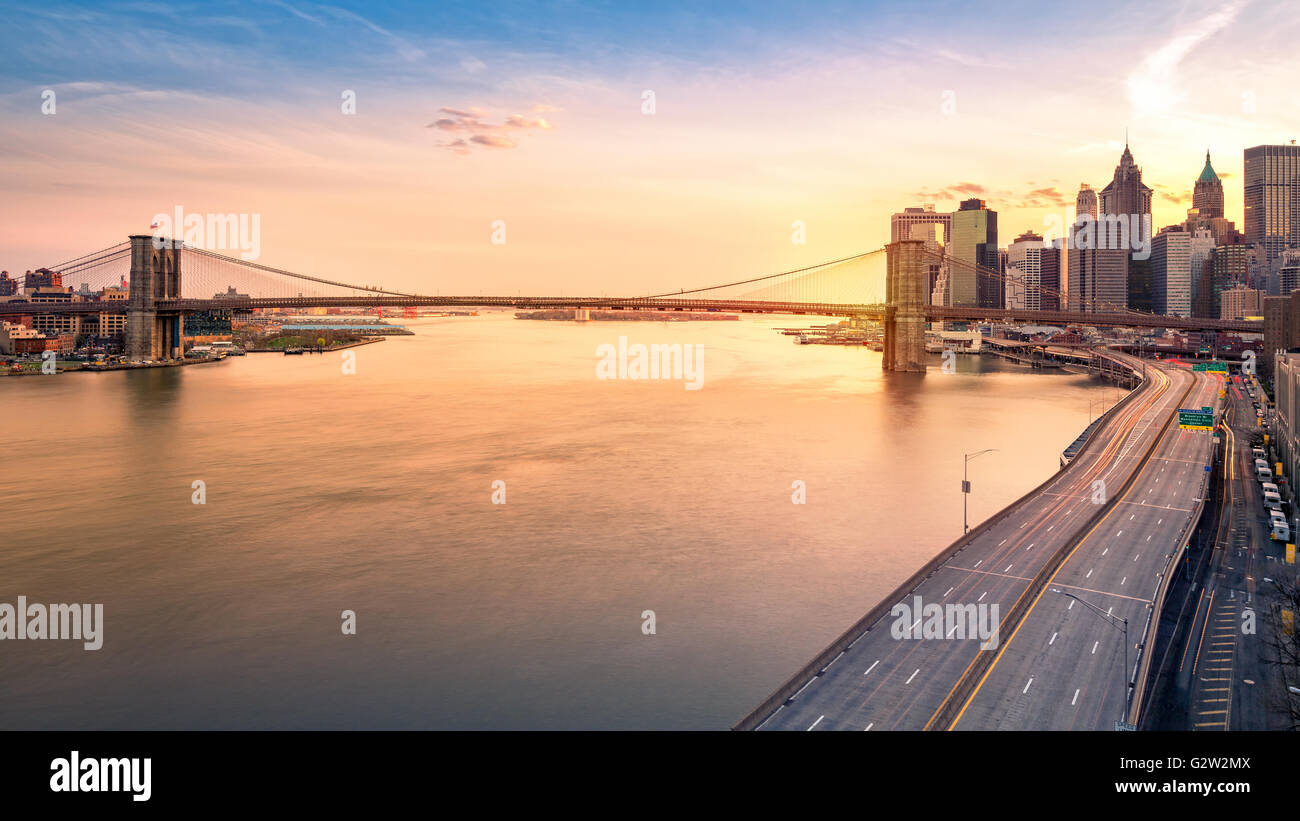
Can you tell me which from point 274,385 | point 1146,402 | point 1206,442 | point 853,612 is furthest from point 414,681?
point 274,385

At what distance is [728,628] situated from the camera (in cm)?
1892

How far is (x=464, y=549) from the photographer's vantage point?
2514 centimetres

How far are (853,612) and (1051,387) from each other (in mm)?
70875

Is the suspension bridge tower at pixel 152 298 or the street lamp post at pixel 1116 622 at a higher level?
the suspension bridge tower at pixel 152 298

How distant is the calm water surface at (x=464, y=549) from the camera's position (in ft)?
52.2

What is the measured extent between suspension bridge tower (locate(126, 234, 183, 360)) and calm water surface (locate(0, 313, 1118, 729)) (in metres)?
41.7

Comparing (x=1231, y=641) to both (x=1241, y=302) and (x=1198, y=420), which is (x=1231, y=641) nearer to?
(x=1198, y=420)

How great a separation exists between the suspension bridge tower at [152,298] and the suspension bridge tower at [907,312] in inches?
3391

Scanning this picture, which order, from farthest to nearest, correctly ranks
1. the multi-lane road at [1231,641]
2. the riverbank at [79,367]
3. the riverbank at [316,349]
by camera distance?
the riverbank at [316,349] < the riverbank at [79,367] < the multi-lane road at [1231,641]

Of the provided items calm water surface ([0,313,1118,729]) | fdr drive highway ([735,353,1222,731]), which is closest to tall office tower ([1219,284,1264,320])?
calm water surface ([0,313,1118,729])
